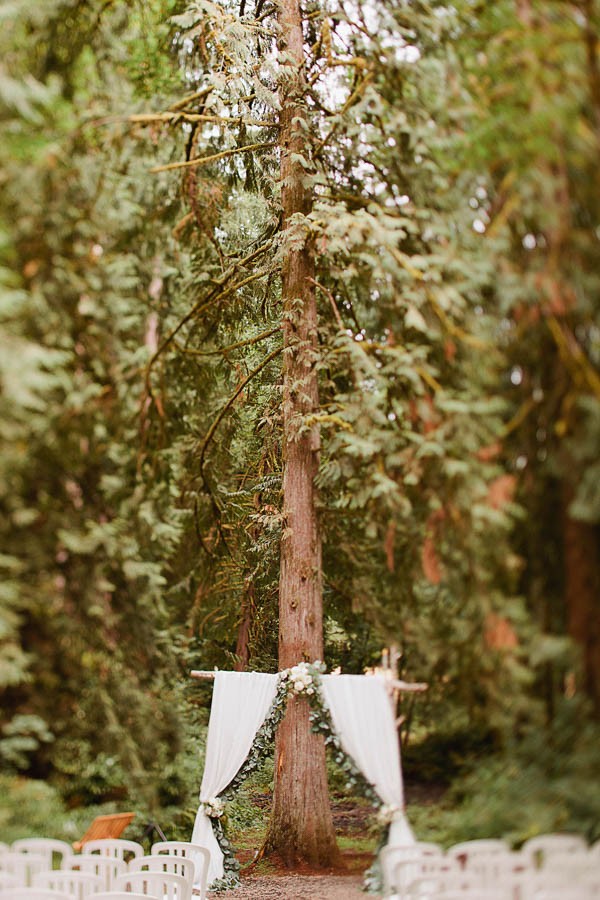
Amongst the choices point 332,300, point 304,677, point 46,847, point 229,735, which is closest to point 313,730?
point 304,677

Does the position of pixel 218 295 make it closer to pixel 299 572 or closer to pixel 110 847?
pixel 299 572

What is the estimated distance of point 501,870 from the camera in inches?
220

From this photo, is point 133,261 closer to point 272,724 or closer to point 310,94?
point 310,94

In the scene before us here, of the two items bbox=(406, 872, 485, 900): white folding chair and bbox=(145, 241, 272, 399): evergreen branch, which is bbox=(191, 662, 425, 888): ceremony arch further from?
bbox=(145, 241, 272, 399): evergreen branch

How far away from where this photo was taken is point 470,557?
6.16 metres

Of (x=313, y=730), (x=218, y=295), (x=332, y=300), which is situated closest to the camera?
(x=313, y=730)

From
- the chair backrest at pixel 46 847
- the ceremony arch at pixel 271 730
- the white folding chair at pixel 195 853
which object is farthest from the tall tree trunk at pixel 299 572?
the chair backrest at pixel 46 847

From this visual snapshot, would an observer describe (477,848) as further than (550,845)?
Yes

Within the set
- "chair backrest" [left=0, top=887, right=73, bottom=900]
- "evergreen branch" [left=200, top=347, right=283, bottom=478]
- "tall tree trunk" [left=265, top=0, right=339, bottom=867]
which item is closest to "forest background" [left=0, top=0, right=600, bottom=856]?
"tall tree trunk" [left=265, top=0, right=339, bottom=867]

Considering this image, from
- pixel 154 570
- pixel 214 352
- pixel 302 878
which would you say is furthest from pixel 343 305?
pixel 302 878

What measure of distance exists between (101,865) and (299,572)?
3.42 meters

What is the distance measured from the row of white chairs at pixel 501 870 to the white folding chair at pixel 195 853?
1.99 metres

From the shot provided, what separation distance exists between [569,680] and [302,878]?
4876mm

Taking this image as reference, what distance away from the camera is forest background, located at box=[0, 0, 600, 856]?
5.70 metres
